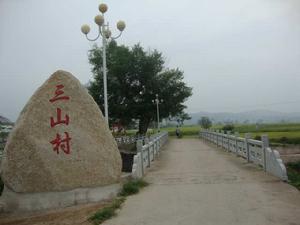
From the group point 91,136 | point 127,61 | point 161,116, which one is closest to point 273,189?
point 91,136

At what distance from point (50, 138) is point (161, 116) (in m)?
40.0

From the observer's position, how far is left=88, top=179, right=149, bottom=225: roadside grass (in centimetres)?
870

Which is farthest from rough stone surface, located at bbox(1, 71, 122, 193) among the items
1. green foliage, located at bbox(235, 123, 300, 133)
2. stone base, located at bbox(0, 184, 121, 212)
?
green foliage, located at bbox(235, 123, 300, 133)

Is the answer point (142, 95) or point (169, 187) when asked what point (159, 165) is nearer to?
point (169, 187)

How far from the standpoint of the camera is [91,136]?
11.4 metres

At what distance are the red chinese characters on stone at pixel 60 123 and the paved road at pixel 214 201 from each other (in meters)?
2.08

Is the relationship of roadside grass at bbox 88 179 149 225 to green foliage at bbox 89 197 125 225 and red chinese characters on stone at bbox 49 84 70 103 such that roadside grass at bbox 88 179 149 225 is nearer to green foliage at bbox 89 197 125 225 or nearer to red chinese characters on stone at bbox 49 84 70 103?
green foliage at bbox 89 197 125 225

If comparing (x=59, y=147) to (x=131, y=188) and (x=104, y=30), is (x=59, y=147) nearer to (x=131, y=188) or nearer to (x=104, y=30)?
(x=131, y=188)

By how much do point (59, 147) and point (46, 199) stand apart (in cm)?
125

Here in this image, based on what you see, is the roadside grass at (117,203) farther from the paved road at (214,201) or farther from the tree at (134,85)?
the tree at (134,85)

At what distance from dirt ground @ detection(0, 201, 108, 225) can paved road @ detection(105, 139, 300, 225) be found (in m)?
0.76

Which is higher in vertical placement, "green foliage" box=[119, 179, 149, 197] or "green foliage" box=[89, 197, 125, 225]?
"green foliage" box=[119, 179, 149, 197]

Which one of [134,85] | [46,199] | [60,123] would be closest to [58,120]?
[60,123]

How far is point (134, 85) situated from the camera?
47.0 meters
